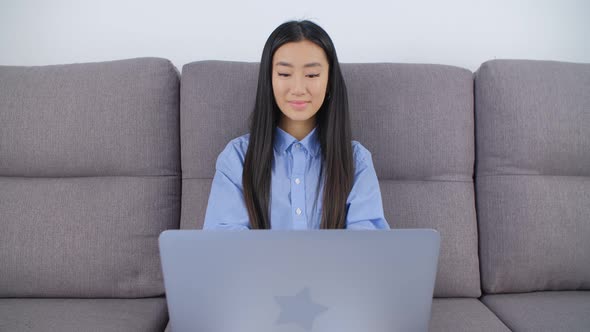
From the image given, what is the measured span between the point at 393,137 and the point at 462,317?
53 centimetres

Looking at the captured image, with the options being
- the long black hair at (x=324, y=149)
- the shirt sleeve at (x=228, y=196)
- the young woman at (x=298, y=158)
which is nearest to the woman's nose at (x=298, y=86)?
the young woman at (x=298, y=158)

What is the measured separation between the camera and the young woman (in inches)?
40.4

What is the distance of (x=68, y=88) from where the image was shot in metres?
1.20

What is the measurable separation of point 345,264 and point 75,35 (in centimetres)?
140

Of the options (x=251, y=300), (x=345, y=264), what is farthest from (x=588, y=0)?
(x=251, y=300)

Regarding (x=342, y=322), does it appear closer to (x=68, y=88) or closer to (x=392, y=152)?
(x=392, y=152)

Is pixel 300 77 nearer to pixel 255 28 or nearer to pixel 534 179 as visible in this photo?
pixel 255 28

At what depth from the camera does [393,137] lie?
122cm

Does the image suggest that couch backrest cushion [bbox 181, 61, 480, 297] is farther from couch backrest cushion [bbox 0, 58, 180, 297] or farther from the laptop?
the laptop

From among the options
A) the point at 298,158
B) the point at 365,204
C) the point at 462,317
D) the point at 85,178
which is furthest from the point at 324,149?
the point at 85,178

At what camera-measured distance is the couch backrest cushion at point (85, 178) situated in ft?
3.75

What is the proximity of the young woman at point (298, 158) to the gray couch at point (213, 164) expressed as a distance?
141 mm

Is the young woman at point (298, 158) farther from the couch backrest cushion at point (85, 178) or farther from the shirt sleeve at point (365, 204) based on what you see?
the couch backrest cushion at point (85, 178)

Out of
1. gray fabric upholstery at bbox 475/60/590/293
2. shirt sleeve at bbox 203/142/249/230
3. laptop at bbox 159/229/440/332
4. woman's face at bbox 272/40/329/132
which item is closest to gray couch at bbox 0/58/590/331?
gray fabric upholstery at bbox 475/60/590/293
